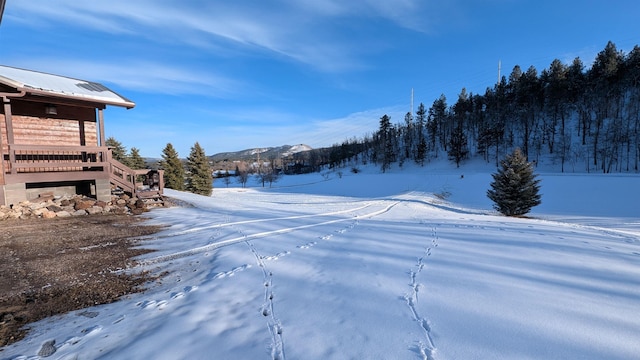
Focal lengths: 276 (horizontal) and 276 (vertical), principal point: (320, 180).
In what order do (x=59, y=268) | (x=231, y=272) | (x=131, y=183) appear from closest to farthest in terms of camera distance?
(x=231, y=272) < (x=59, y=268) < (x=131, y=183)

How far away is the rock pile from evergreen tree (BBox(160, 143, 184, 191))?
18760 mm

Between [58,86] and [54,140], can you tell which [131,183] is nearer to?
[54,140]

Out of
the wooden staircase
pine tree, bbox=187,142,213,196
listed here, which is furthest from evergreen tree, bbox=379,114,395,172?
the wooden staircase

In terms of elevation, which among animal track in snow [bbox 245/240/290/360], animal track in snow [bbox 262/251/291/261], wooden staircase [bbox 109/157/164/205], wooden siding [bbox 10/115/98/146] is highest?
wooden siding [bbox 10/115/98/146]

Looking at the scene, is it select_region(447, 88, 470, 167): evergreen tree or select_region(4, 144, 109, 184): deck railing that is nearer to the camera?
select_region(4, 144, 109, 184): deck railing

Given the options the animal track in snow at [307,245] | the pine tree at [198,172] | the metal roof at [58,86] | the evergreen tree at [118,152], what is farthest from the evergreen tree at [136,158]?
the animal track in snow at [307,245]

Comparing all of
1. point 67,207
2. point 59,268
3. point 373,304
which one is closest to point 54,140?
point 67,207

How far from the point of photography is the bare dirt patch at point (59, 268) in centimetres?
326

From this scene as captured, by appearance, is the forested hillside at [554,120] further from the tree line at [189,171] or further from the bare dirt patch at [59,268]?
the bare dirt patch at [59,268]

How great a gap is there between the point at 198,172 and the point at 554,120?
54.4 meters

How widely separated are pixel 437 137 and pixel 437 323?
6310 centimetres

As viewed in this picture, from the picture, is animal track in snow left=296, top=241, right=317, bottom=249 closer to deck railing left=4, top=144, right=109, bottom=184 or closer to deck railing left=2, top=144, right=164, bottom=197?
deck railing left=2, top=144, right=164, bottom=197

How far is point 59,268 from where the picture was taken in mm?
4434

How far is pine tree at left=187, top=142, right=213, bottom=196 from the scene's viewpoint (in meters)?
28.2
